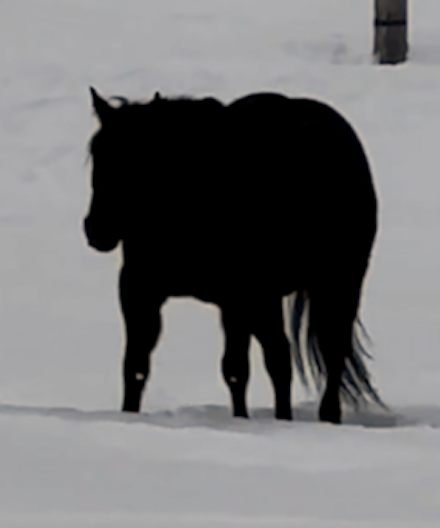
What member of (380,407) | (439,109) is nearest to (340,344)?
(380,407)

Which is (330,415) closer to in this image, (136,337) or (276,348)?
(276,348)

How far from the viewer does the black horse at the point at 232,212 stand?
17.6 ft

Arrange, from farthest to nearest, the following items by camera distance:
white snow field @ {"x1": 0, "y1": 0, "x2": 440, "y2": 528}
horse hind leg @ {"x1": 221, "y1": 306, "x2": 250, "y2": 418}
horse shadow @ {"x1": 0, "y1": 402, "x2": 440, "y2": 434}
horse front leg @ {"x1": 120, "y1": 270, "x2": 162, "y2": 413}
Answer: horse hind leg @ {"x1": 221, "y1": 306, "x2": 250, "y2": 418}, horse front leg @ {"x1": 120, "y1": 270, "x2": 162, "y2": 413}, horse shadow @ {"x1": 0, "y1": 402, "x2": 440, "y2": 434}, white snow field @ {"x1": 0, "y1": 0, "x2": 440, "y2": 528}

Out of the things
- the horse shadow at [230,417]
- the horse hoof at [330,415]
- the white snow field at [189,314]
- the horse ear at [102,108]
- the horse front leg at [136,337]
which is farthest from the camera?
the horse hoof at [330,415]

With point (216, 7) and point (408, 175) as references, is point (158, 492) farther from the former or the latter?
point (216, 7)

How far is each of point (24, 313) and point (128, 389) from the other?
2624mm

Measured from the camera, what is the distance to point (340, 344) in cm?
580

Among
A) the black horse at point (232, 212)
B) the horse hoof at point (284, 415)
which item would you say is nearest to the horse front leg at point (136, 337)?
the black horse at point (232, 212)

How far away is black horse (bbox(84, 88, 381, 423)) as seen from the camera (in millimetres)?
5371

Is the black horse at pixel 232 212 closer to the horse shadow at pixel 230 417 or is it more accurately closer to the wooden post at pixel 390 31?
the horse shadow at pixel 230 417

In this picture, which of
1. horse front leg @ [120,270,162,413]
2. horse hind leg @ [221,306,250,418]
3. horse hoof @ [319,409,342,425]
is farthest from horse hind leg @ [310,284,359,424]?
horse front leg @ [120,270,162,413]

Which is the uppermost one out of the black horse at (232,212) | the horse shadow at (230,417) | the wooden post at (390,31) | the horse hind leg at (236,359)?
the wooden post at (390,31)

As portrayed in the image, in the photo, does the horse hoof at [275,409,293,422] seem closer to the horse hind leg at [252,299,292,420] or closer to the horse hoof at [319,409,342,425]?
the horse hind leg at [252,299,292,420]

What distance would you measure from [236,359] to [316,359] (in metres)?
0.28
